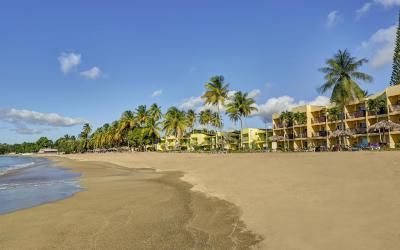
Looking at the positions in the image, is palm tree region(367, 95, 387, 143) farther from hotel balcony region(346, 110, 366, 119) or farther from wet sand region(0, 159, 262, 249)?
wet sand region(0, 159, 262, 249)

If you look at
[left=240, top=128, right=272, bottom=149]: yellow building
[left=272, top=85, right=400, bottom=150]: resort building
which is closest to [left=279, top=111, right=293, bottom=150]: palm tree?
[left=272, top=85, right=400, bottom=150]: resort building

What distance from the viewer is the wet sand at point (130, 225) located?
6777mm

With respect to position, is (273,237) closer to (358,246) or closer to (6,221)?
(358,246)

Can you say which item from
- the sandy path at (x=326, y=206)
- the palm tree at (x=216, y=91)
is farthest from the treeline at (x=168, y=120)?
the sandy path at (x=326, y=206)

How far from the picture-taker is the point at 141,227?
320 inches

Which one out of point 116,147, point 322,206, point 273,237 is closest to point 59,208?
point 273,237

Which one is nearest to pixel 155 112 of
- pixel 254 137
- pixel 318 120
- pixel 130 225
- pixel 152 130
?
pixel 152 130

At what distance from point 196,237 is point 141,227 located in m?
1.76

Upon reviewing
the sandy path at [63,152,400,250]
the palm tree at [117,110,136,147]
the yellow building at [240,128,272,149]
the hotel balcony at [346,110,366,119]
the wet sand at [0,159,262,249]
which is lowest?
the wet sand at [0,159,262,249]

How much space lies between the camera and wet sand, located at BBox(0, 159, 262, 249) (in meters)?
6.78

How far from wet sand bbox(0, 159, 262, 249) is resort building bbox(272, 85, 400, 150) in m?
35.6

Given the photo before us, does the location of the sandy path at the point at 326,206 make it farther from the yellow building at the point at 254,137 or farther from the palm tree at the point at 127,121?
the palm tree at the point at 127,121

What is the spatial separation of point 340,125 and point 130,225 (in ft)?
176

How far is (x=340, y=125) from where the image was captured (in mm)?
55219
